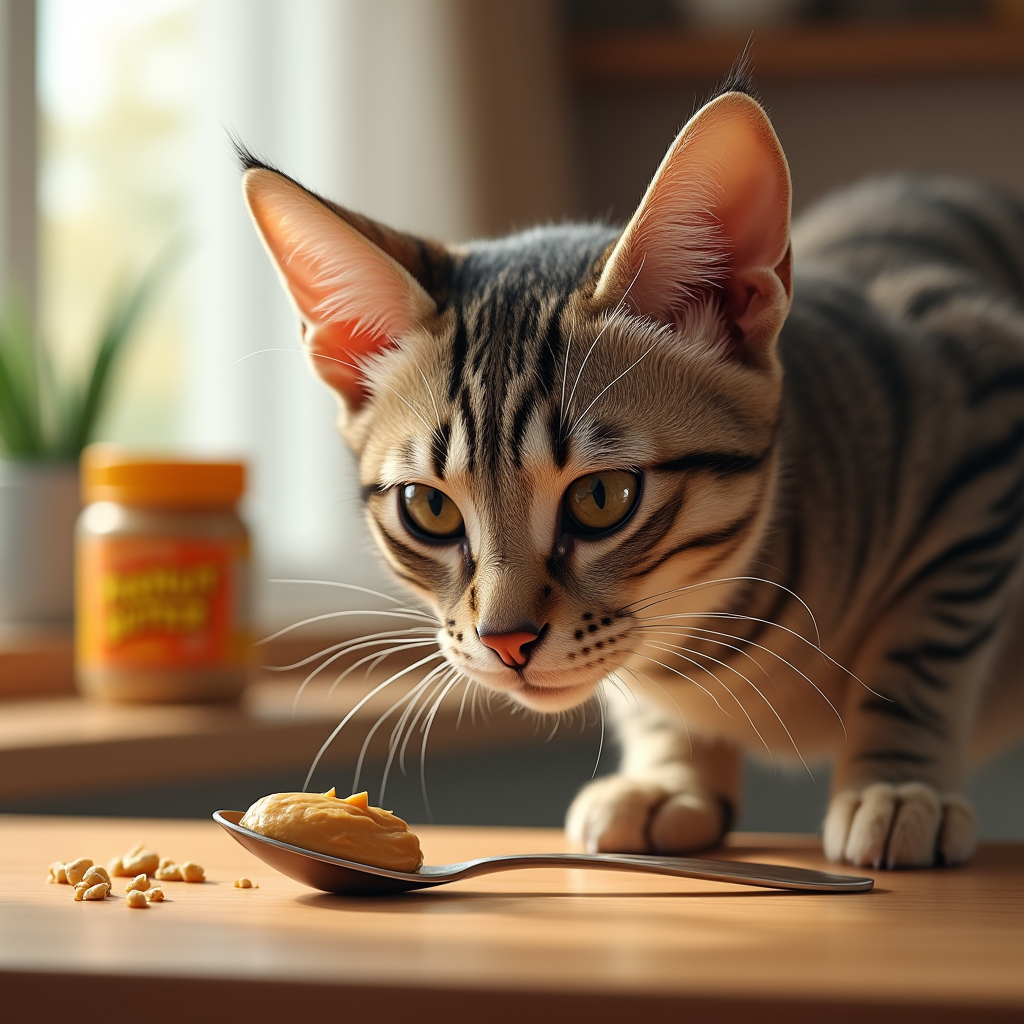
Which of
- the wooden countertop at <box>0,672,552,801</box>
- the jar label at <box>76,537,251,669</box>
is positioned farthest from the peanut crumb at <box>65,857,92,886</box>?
the jar label at <box>76,537,251,669</box>

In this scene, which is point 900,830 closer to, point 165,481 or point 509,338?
point 509,338

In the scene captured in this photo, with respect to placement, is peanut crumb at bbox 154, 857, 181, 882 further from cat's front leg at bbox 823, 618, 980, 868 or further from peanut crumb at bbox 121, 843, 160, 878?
cat's front leg at bbox 823, 618, 980, 868

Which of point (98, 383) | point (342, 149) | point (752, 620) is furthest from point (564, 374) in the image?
point (342, 149)

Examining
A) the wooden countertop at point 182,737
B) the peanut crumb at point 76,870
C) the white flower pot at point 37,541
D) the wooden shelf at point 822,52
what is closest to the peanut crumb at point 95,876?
the peanut crumb at point 76,870

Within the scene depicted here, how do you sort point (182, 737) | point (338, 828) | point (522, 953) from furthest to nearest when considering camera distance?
1. point (182, 737)
2. point (338, 828)
3. point (522, 953)

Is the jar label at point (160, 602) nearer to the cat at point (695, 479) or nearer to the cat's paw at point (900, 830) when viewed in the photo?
the cat at point (695, 479)

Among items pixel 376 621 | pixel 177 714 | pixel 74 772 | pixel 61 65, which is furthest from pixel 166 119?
pixel 74 772
